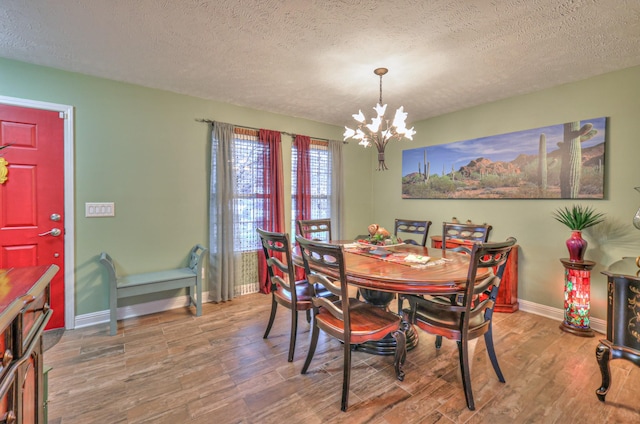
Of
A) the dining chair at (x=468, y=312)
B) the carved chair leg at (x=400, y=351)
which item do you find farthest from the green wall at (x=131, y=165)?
the dining chair at (x=468, y=312)

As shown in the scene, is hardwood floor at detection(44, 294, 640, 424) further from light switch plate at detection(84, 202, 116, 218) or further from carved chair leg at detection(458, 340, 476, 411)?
light switch plate at detection(84, 202, 116, 218)

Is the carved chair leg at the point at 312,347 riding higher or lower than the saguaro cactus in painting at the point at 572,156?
lower

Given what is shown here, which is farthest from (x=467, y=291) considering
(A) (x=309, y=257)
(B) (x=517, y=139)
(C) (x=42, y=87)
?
(C) (x=42, y=87)

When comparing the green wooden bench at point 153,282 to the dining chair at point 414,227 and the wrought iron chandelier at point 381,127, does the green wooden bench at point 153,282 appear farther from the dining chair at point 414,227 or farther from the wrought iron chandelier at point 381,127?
the dining chair at point 414,227

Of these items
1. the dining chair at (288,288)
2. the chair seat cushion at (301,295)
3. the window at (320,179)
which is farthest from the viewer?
the window at (320,179)

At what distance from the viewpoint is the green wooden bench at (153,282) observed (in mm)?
2730

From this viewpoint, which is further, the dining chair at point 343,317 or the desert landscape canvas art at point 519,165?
the desert landscape canvas art at point 519,165

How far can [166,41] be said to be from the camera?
2.28 metres

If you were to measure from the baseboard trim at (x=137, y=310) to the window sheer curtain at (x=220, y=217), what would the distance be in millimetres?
244

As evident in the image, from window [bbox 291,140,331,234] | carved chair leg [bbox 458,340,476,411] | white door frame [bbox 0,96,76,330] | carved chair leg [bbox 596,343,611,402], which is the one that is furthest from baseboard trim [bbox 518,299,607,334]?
white door frame [bbox 0,96,76,330]

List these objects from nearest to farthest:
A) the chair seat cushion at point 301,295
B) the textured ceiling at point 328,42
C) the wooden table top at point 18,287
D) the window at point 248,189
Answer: the wooden table top at point 18,287
the textured ceiling at point 328,42
the chair seat cushion at point 301,295
the window at point 248,189

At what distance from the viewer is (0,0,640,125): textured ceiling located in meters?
1.90

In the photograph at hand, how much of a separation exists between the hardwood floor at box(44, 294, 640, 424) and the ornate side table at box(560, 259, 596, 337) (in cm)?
11

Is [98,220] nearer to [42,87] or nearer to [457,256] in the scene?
[42,87]
